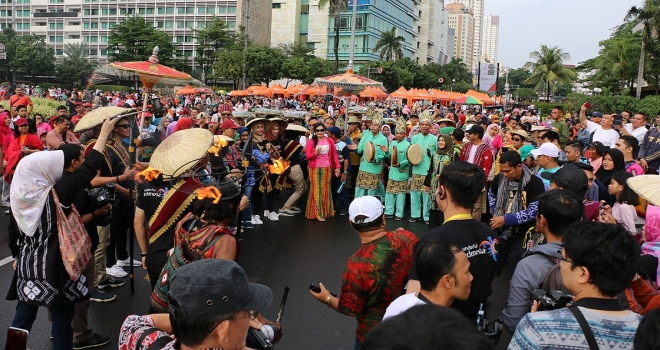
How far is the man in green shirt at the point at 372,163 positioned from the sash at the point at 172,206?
239 inches

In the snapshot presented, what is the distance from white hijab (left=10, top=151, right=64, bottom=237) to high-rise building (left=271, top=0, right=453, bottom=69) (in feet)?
222

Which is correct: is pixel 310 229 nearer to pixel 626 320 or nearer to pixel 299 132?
pixel 299 132

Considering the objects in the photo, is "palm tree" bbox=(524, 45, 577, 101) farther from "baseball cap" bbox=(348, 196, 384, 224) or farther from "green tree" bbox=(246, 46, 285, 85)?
"baseball cap" bbox=(348, 196, 384, 224)

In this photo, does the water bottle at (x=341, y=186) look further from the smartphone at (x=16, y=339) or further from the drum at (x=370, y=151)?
the smartphone at (x=16, y=339)

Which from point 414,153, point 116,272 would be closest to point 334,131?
point 414,153

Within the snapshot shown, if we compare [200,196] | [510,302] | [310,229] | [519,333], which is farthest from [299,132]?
[519,333]

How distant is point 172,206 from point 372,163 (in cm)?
637

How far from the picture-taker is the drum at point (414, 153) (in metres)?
9.86

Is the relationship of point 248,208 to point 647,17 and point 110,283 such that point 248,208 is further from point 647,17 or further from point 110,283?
point 647,17

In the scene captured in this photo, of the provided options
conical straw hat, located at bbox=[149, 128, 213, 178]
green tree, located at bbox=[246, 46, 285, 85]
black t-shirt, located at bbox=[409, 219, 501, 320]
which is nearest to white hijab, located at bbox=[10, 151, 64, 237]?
conical straw hat, located at bbox=[149, 128, 213, 178]

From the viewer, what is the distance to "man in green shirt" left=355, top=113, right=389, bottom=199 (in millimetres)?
10250

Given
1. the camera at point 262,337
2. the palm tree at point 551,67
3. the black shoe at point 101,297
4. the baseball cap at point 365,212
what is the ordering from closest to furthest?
the camera at point 262,337, the baseball cap at point 365,212, the black shoe at point 101,297, the palm tree at point 551,67

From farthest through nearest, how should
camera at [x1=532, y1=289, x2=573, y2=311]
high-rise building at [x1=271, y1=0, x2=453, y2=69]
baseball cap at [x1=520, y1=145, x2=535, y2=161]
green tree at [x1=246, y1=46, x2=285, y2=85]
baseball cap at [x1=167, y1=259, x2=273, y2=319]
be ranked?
high-rise building at [x1=271, y1=0, x2=453, y2=69] < green tree at [x1=246, y1=46, x2=285, y2=85] < baseball cap at [x1=520, y1=145, x2=535, y2=161] < camera at [x1=532, y1=289, x2=573, y2=311] < baseball cap at [x1=167, y1=259, x2=273, y2=319]

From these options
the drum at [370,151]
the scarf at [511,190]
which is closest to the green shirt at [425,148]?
the drum at [370,151]
